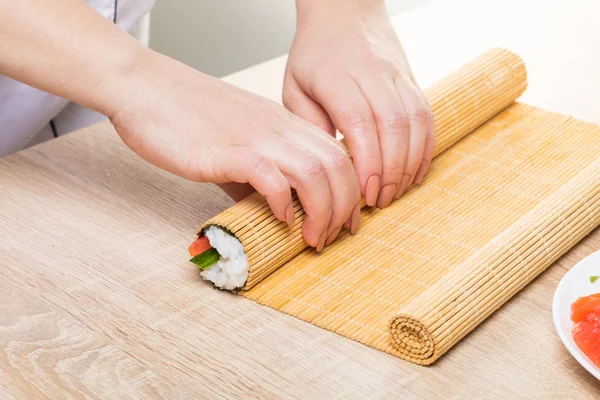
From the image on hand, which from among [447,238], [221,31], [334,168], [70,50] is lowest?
[221,31]

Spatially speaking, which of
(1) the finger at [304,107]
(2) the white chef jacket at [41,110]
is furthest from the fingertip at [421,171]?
(2) the white chef jacket at [41,110]

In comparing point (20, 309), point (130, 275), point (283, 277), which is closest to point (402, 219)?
point (283, 277)

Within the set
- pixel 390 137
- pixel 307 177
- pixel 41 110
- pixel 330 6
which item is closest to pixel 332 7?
pixel 330 6

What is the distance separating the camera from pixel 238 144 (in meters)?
0.87

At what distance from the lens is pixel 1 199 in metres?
1.03

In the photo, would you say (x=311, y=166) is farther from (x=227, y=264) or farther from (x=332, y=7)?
(x=332, y=7)

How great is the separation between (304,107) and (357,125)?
0.10 meters

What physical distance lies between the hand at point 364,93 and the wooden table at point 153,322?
175 mm

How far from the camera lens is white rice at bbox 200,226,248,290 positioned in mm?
838

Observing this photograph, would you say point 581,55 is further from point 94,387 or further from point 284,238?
point 94,387

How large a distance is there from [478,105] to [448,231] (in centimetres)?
27

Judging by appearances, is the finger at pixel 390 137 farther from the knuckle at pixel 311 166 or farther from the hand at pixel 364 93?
the knuckle at pixel 311 166

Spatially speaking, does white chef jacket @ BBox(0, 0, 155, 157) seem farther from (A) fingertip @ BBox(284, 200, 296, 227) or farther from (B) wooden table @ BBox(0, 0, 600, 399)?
(A) fingertip @ BBox(284, 200, 296, 227)

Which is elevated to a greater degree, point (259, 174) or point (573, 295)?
point (259, 174)
